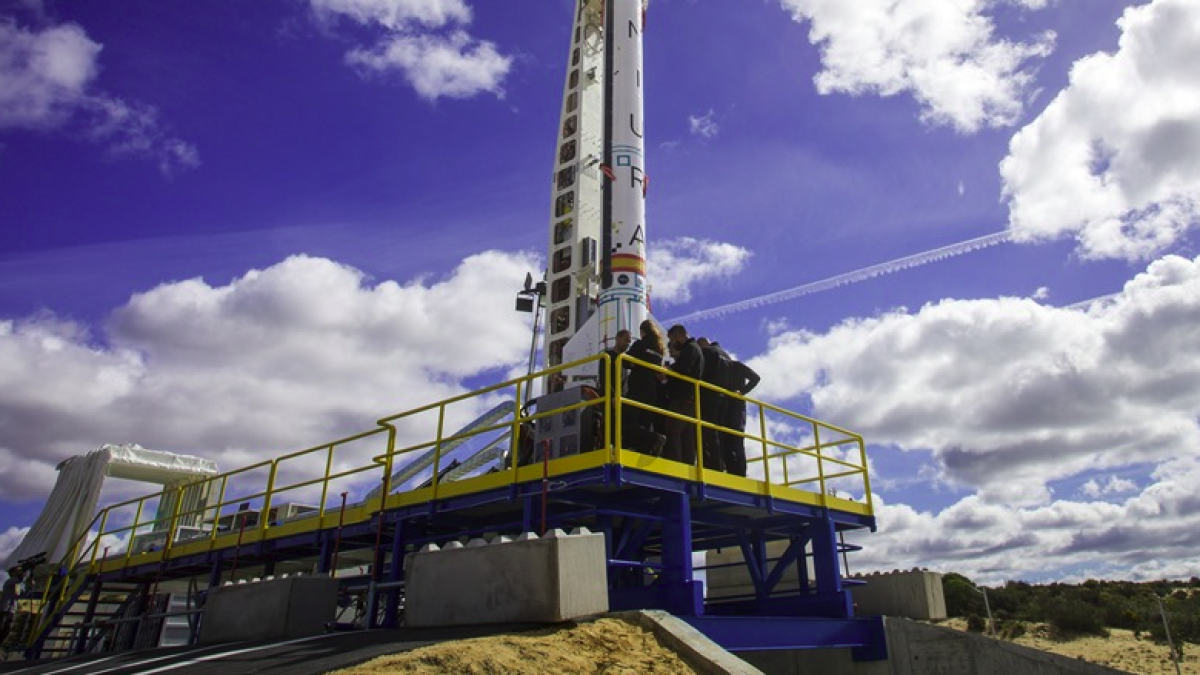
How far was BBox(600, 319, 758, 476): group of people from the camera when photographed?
9820mm

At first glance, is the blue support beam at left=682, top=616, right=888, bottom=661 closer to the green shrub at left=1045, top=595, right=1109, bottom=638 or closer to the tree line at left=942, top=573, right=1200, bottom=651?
the tree line at left=942, top=573, right=1200, bottom=651

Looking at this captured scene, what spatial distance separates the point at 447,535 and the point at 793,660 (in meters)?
6.37

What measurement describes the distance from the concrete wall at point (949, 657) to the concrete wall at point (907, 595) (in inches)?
52.6

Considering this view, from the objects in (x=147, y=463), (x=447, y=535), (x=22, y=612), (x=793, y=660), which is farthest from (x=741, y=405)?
(x=22, y=612)

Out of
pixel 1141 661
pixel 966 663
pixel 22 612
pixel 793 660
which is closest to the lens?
pixel 966 663

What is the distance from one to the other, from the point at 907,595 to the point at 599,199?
35.3 feet

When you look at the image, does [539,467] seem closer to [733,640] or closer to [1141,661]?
[733,640]

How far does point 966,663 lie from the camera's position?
12109mm

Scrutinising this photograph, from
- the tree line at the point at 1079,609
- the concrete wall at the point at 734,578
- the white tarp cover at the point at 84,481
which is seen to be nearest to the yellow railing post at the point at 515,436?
the concrete wall at the point at 734,578

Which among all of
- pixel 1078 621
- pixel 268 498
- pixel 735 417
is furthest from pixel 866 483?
pixel 1078 621

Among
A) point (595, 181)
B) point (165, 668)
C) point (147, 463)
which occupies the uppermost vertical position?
point (595, 181)

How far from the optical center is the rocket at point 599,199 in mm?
17203

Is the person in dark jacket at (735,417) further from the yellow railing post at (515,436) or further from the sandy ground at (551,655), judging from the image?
the sandy ground at (551,655)

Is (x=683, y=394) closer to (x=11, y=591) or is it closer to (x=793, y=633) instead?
(x=793, y=633)
